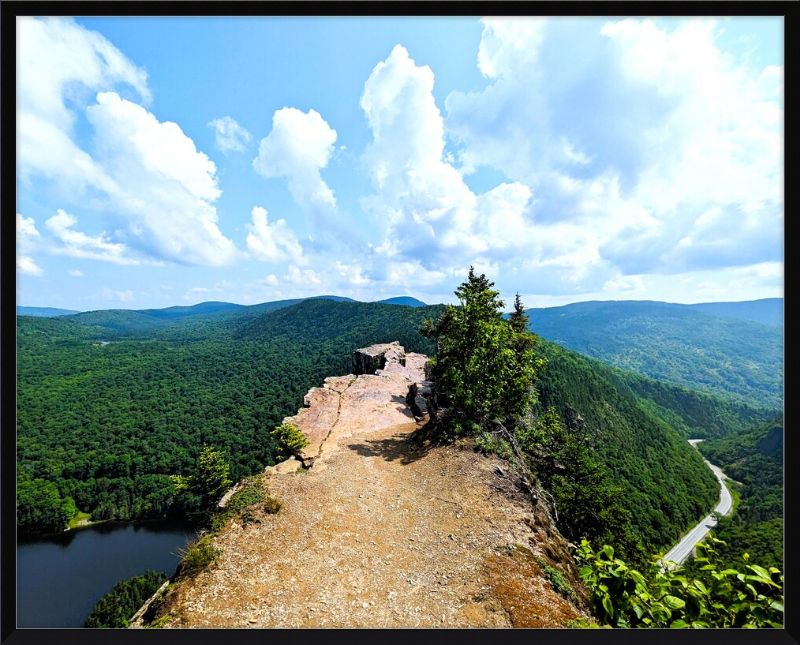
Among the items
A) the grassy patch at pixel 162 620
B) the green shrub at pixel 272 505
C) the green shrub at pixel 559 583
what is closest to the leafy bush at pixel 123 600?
the green shrub at pixel 272 505

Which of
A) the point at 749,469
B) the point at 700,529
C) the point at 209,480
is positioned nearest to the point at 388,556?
the point at 209,480

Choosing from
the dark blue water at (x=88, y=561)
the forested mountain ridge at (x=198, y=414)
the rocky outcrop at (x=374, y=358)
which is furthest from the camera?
the forested mountain ridge at (x=198, y=414)

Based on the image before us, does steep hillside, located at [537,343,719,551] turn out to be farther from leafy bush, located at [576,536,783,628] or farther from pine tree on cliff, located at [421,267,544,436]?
leafy bush, located at [576,536,783,628]

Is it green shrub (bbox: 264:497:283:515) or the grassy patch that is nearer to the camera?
the grassy patch

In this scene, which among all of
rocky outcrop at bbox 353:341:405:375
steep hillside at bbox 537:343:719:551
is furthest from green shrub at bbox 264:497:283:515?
steep hillside at bbox 537:343:719:551

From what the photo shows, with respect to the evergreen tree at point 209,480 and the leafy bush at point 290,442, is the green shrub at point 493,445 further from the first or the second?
the evergreen tree at point 209,480
